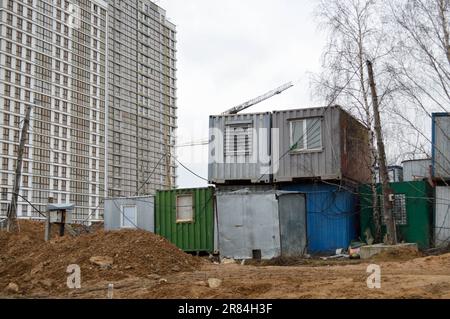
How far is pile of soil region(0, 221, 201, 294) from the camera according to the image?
11828mm

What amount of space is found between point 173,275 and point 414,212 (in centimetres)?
1142

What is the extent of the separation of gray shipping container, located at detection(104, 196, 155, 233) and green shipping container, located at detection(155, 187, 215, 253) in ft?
1.44

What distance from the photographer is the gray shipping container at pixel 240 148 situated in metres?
21.5

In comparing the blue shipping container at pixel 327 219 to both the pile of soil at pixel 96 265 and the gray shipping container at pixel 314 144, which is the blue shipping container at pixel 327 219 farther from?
the pile of soil at pixel 96 265

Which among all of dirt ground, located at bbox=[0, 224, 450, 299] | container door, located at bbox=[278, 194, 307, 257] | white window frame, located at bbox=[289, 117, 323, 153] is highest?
white window frame, located at bbox=[289, 117, 323, 153]

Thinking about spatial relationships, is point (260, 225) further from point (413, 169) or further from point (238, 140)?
point (413, 169)

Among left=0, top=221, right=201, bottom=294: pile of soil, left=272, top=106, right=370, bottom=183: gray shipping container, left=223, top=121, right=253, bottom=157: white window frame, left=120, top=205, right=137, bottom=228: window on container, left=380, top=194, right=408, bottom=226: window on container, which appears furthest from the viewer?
left=120, top=205, right=137, bottom=228: window on container

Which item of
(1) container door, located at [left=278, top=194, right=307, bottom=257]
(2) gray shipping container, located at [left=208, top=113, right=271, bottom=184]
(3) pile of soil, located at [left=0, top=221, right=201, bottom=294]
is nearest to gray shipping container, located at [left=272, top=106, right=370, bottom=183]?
(2) gray shipping container, located at [left=208, top=113, right=271, bottom=184]

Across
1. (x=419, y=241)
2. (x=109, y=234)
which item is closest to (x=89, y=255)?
(x=109, y=234)

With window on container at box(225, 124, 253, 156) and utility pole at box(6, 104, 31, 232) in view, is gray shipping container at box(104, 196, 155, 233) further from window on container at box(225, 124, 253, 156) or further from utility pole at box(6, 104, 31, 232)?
utility pole at box(6, 104, 31, 232)

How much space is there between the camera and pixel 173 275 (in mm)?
12062

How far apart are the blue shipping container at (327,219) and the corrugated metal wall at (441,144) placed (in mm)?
3607

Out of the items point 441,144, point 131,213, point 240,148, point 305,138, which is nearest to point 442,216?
point 441,144

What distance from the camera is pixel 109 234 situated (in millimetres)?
14234
